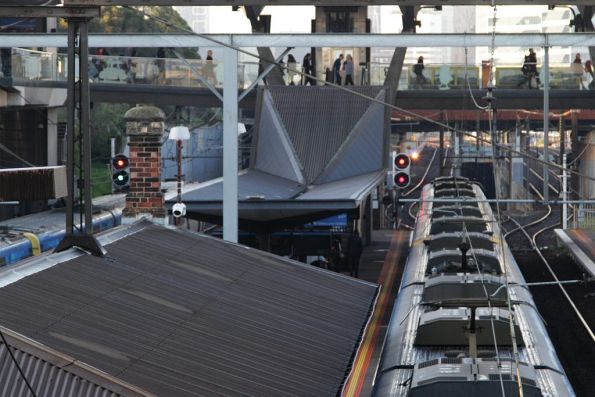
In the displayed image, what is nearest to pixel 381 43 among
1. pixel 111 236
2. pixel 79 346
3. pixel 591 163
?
pixel 111 236

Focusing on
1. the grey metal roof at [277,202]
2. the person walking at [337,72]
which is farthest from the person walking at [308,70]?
the grey metal roof at [277,202]

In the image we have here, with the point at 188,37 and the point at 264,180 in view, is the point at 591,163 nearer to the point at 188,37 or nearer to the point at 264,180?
the point at 264,180

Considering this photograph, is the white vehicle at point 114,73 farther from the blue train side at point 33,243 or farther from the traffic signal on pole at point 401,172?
the traffic signal on pole at point 401,172

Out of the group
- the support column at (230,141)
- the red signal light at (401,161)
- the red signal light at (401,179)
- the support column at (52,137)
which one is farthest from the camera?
the support column at (52,137)

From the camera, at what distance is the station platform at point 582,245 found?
3433 cm

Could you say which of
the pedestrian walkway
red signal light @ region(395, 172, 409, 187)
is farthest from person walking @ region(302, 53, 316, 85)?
the pedestrian walkway

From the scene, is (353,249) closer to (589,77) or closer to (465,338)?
(589,77)

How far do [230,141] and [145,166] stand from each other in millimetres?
4575

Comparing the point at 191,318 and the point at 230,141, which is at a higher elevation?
the point at 230,141

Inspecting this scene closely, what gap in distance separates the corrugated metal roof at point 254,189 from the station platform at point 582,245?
22.7ft

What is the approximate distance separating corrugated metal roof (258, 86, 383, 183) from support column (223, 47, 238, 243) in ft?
23.2

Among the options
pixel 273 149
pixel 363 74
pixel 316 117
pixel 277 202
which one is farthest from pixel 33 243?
pixel 363 74

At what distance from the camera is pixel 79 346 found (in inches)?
480

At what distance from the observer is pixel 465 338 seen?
54.2 feet
